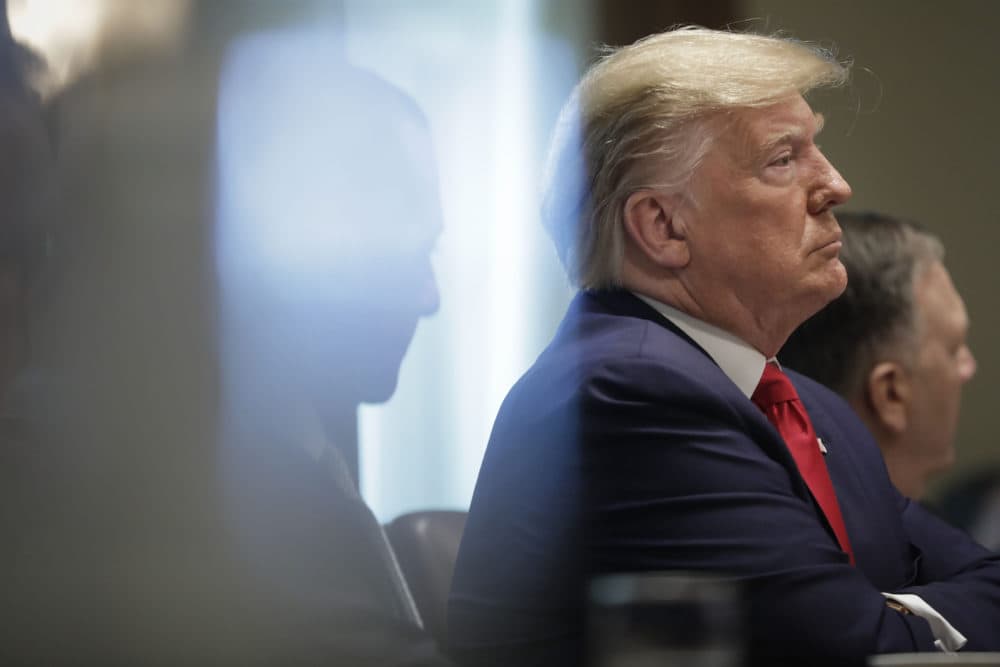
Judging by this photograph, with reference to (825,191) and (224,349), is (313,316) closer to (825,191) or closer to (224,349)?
(224,349)

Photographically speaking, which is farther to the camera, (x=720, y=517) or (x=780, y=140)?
(x=780, y=140)

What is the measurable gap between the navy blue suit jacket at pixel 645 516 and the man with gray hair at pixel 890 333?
0.71m

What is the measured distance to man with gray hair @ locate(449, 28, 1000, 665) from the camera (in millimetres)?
1364

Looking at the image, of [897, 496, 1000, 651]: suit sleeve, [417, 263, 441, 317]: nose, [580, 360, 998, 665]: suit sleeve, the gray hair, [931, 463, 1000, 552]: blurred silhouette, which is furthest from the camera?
[931, 463, 1000, 552]: blurred silhouette

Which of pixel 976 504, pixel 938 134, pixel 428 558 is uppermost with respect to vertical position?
pixel 938 134

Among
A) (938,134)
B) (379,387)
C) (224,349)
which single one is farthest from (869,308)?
(224,349)

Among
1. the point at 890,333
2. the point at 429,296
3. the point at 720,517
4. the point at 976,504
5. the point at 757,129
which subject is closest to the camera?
the point at 720,517

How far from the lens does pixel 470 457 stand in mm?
1982

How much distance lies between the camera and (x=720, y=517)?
137 cm

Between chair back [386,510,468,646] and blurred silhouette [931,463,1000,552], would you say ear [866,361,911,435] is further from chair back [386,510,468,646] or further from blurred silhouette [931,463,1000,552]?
chair back [386,510,468,646]

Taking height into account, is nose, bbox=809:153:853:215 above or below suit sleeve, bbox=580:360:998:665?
above

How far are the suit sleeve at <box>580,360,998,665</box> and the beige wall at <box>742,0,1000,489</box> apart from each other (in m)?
1.56

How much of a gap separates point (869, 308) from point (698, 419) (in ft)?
Answer: 3.06

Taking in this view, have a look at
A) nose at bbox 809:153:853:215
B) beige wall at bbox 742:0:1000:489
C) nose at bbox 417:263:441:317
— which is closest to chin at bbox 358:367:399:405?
nose at bbox 417:263:441:317
